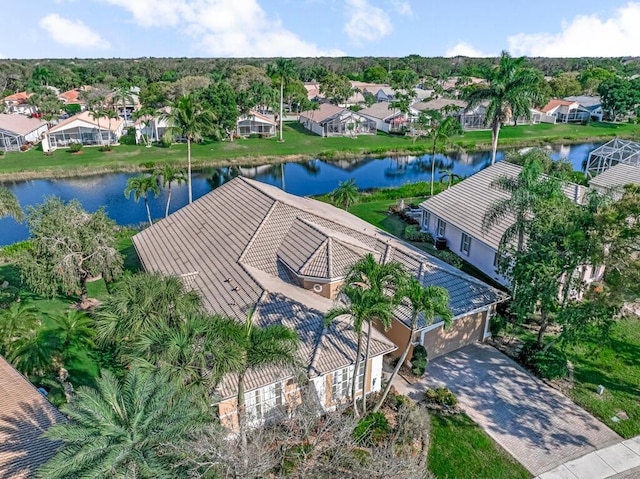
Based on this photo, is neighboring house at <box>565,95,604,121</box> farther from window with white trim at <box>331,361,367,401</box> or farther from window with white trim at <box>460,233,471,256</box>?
window with white trim at <box>331,361,367,401</box>

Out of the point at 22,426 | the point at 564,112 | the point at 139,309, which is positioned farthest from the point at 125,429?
the point at 564,112

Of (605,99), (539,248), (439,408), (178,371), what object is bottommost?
Answer: (439,408)

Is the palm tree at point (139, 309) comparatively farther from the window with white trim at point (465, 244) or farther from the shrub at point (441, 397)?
the window with white trim at point (465, 244)

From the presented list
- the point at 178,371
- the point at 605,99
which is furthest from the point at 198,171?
the point at 605,99

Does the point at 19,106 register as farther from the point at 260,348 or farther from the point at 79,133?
the point at 260,348

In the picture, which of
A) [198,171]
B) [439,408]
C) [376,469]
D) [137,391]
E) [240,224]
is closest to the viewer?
[137,391]

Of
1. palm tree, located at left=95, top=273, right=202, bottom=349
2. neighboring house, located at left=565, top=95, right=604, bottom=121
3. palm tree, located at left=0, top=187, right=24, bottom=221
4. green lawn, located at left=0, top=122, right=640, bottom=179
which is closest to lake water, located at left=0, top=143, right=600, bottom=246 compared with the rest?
green lawn, located at left=0, top=122, right=640, bottom=179

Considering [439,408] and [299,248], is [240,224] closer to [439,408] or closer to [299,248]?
[299,248]
